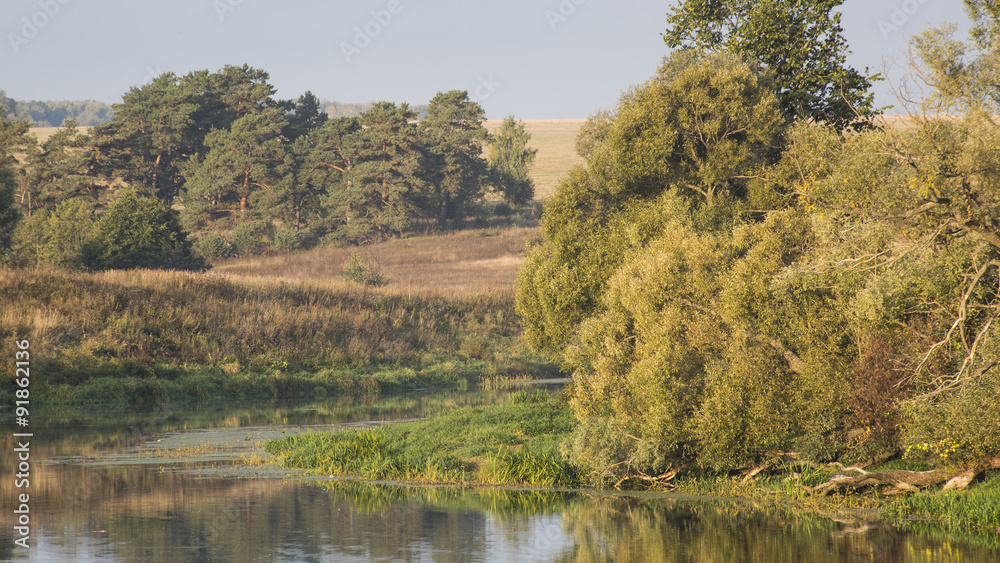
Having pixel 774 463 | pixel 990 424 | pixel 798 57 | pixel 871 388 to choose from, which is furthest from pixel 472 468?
pixel 798 57

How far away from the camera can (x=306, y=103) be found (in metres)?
107

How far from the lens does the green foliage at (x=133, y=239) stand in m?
57.8

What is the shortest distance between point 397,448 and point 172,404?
1644cm

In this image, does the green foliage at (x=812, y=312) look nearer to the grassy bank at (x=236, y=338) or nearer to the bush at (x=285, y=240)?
the grassy bank at (x=236, y=338)

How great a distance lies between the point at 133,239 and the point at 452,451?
1702 inches

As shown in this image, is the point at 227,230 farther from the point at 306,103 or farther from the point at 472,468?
the point at 472,468

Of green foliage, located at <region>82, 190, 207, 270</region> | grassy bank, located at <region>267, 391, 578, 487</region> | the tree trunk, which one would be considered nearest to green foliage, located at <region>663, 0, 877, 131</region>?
grassy bank, located at <region>267, 391, 578, 487</region>

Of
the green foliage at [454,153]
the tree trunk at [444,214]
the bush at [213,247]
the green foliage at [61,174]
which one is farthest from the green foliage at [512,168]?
the green foliage at [61,174]

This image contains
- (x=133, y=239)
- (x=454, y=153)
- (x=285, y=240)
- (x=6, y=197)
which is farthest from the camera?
(x=454, y=153)

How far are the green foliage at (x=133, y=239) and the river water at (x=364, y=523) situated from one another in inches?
1457

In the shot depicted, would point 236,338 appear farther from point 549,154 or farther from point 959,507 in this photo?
point 549,154

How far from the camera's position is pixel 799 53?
2591 cm

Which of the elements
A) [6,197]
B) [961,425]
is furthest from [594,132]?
[6,197]

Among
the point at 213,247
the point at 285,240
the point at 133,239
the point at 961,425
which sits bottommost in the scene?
the point at 961,425
